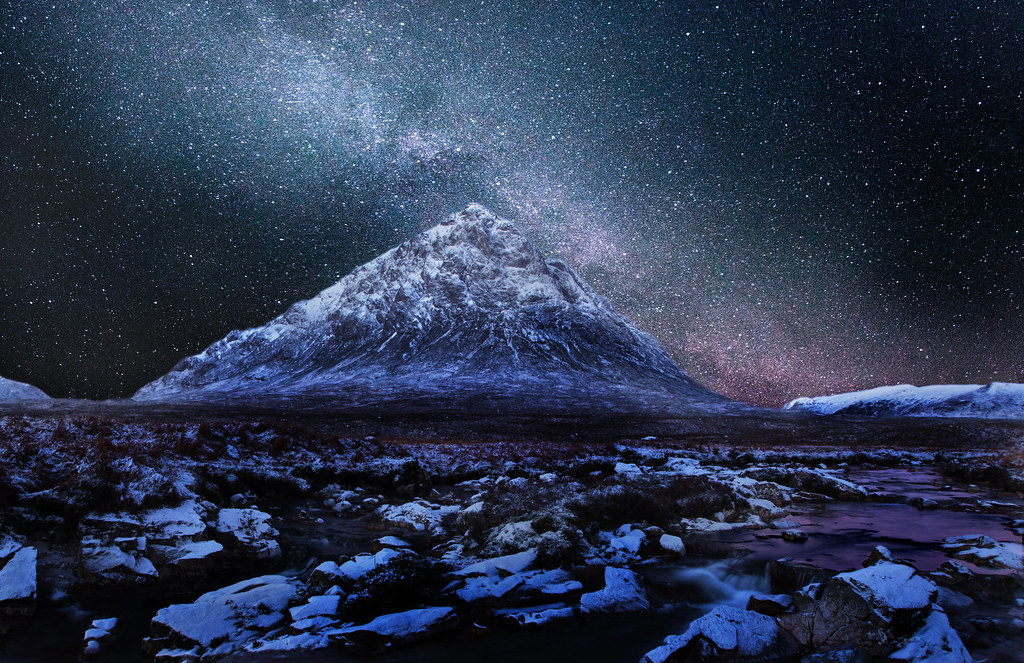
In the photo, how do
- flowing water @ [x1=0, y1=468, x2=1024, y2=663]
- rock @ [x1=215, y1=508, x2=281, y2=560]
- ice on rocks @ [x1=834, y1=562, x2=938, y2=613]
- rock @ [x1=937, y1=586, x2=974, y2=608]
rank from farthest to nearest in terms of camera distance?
rock @ [x1=215, y1=508, x2=281, y2=560]
rock @ [x1=937, y1=586, x2=974, y2=608]
flowing water @ [x1=0, y1=468, x2=1024, y2=663]
ice on rocks @ [x1=834, y1=562, x2=938, y2=613]

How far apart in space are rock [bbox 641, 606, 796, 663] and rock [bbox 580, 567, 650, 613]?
762mm

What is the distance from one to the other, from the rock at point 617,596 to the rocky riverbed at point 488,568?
17 millimetres

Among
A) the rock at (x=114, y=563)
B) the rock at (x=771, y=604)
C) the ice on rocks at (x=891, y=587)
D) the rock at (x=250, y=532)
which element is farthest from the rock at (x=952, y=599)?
the rock at (x=114, y=563)

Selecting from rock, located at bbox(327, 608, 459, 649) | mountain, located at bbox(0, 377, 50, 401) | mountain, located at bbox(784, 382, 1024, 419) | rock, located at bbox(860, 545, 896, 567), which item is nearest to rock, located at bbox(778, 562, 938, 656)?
rock, located at bbox(860, 545, 896, 567)

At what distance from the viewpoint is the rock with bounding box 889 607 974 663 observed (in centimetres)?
307

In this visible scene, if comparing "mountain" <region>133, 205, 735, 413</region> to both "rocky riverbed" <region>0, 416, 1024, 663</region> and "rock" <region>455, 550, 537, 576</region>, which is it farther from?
"rock" <region>455, 550, 537, 576</region>

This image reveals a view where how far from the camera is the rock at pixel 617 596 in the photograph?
4.08m

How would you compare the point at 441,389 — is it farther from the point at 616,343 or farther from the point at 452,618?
the point at 452,618

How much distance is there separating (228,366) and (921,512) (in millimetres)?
125345

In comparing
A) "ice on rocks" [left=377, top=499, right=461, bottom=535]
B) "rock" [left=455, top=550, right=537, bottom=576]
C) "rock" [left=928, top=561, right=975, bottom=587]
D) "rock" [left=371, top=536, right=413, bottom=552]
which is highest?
"rock" [left=928, top=561, right=975, bottom=587]

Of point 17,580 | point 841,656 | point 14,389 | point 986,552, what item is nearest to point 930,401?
point 986,552

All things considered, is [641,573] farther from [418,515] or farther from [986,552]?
[986,552]

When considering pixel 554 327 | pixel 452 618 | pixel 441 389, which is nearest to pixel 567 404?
pixel 441 389

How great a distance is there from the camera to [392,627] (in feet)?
12.0
